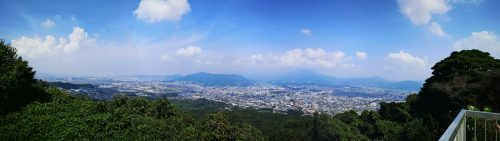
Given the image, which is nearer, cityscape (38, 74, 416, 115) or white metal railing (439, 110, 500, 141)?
white metal railing (439, 110, 500, 141)

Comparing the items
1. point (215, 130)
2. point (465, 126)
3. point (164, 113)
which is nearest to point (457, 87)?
point (215, 130)

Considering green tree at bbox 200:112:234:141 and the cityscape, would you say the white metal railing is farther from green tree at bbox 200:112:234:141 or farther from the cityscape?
the cityscape

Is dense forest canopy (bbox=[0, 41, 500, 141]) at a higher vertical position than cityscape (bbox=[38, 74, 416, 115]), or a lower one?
higher

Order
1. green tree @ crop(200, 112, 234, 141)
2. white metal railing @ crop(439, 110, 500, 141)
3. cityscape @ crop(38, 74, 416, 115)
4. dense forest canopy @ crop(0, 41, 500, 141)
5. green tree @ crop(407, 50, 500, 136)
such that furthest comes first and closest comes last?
cityscape @ crop(38, 74, 416, 115) < green tree @ crop(200, 112, 234, 141) < green tree @ crop(407, 50, 500, 136) < dense forest canopy @ crop(0, 41, 500, 141) < white metal railing @ crop(439, 110, 500, 141)

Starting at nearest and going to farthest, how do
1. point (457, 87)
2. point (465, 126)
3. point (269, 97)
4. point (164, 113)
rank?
1. point (465, 126)
2. point (457, 87)
3. point (164, 113)
4. point (269, 97)

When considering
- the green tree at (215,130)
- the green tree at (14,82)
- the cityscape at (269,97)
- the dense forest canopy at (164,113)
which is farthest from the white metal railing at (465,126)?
the cityscape at (269,97)

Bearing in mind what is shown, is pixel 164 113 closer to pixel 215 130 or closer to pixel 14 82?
pixel 215 130

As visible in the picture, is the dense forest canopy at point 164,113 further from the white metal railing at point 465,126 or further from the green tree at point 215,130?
the white metal railing at point 465,126

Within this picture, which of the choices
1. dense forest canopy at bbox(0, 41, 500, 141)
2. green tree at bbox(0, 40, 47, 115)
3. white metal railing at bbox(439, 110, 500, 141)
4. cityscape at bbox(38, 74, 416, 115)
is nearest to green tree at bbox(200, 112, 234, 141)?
dense forest canopy at bbox(0, 41, 500, 141)

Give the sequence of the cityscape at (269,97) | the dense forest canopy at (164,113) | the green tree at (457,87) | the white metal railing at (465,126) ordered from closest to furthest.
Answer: the white metal railing at (465,126) < the dense forest canopy at (164,113) < the green tree at (457,87) < the cityscape at (269,97)
